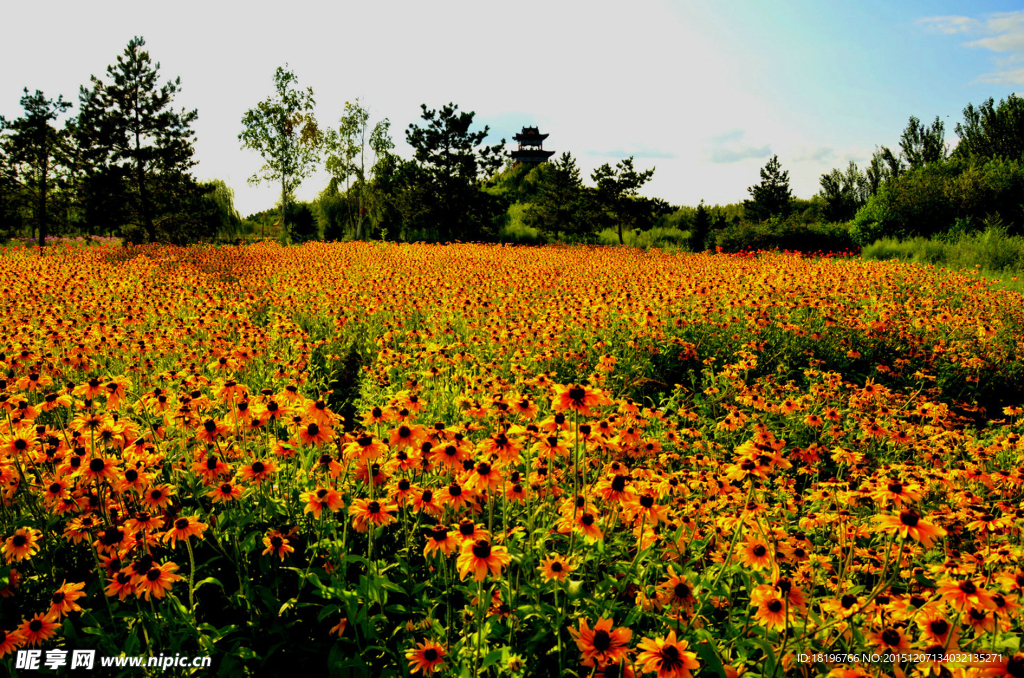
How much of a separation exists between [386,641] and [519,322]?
4.52 m

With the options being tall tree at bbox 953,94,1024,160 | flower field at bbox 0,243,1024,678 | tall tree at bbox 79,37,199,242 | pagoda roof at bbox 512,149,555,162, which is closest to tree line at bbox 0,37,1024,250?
tall tree at bbox 79,37,199,242

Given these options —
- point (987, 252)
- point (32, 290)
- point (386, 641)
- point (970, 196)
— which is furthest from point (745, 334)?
point (970, 196)

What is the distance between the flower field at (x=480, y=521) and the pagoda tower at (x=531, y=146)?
71784 mm

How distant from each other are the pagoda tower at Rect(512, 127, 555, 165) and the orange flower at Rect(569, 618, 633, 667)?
75.8m

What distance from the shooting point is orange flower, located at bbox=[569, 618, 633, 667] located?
1555 millimetres

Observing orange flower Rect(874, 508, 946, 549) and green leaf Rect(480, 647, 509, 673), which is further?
orange flower Rect(874, 508, 946, 549)

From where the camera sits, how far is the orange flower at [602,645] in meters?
1.55

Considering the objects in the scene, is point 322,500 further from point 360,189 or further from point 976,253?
point 360,189

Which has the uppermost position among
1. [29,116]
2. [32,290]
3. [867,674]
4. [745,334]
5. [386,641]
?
[29,116]

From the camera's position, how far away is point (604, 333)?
639 centimetres

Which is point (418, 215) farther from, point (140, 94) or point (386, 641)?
point (386, 641)

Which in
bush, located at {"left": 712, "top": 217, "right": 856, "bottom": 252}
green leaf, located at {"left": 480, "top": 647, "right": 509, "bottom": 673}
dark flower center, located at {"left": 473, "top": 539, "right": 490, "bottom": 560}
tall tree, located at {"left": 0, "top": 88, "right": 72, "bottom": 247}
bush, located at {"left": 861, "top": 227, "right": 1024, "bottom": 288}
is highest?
tall tree, located at {"left": 0, "top": 88, "right": 72, "bottom": 247}

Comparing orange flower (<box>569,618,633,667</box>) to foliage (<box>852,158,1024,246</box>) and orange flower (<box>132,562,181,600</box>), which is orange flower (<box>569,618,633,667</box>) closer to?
orange flower (<box>132,562,181,600</box>)

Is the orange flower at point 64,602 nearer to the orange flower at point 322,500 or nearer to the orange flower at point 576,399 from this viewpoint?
the orange flower at point 322,500
